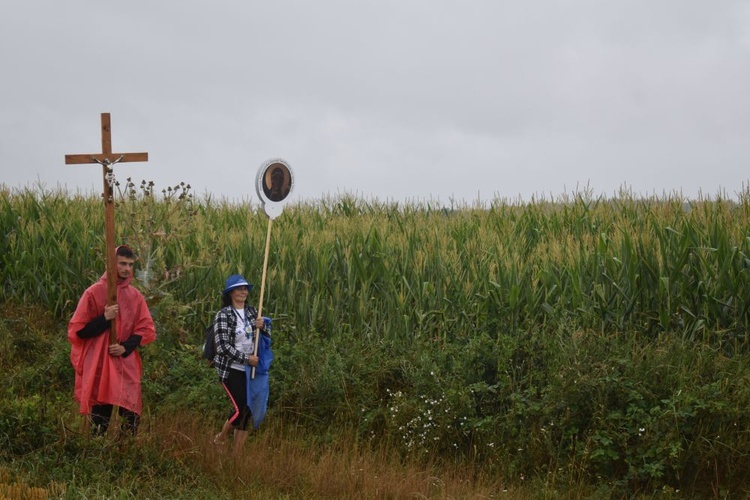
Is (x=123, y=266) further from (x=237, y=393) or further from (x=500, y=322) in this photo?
(x=500, y=322)

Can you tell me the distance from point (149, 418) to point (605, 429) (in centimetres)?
531

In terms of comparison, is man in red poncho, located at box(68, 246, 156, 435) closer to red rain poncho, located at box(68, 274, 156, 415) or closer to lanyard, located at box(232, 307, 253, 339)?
red rain poncho, located at box(68, 274, 156, 415)

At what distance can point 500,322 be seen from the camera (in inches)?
475

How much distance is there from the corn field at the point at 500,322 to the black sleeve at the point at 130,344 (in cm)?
283

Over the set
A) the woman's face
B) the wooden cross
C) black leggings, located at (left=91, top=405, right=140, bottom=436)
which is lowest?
black leggings, located at (left=91, top=405, right=140, bottom=436)

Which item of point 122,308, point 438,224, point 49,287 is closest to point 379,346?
point 122,308

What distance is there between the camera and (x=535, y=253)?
14.1 m

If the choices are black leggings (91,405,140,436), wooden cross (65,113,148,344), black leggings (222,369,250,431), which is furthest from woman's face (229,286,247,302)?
black leggings (91,405,140,436)

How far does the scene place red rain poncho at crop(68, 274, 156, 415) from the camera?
30.6 feet

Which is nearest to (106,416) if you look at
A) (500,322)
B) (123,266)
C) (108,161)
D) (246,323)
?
(123,266)

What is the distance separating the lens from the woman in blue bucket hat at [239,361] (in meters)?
9.70

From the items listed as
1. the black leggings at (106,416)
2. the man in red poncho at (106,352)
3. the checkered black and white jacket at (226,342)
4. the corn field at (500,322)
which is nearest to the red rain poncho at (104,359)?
the man in red poncho at (106,352)

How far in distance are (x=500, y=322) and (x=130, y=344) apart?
492 cm

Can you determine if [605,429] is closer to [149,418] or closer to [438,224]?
[149,418]
